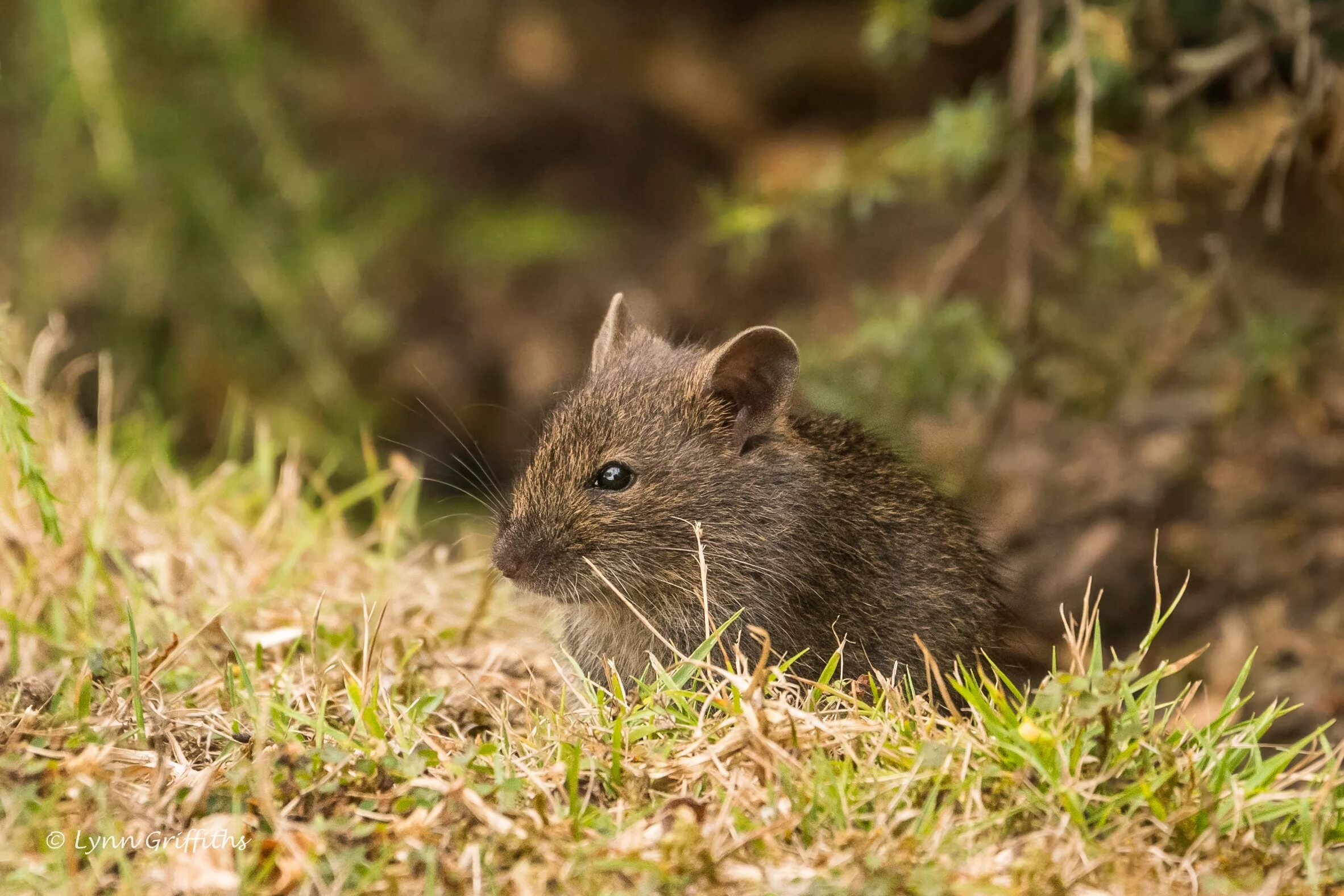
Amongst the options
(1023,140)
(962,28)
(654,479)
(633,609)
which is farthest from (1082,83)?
(633,609)

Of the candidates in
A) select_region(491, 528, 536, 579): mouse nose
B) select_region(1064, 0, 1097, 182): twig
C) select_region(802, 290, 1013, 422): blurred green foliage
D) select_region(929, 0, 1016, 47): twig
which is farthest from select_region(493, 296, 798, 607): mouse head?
select_region(929, 0, 1016, 47): twig

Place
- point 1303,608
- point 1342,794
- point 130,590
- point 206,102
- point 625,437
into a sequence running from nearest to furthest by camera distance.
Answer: point 1342,794 → point 625,437 → point 130,590 → point 1303,608 → point 206,102

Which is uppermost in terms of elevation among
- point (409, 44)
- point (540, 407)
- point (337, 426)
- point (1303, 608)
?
point (409, 44)

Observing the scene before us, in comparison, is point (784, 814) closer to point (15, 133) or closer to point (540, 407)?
point (540, 407)

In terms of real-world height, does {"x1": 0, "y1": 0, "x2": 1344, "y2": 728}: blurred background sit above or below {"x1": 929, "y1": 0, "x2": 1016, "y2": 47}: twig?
below

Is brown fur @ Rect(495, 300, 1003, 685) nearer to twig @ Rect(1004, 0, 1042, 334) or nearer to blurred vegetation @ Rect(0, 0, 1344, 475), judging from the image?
blurred vegetation @ Rect(0, 0, 1344, 475)

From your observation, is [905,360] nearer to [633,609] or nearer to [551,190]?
[633,609]

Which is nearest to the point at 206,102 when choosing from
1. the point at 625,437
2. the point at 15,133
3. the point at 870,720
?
the point at 15,133
